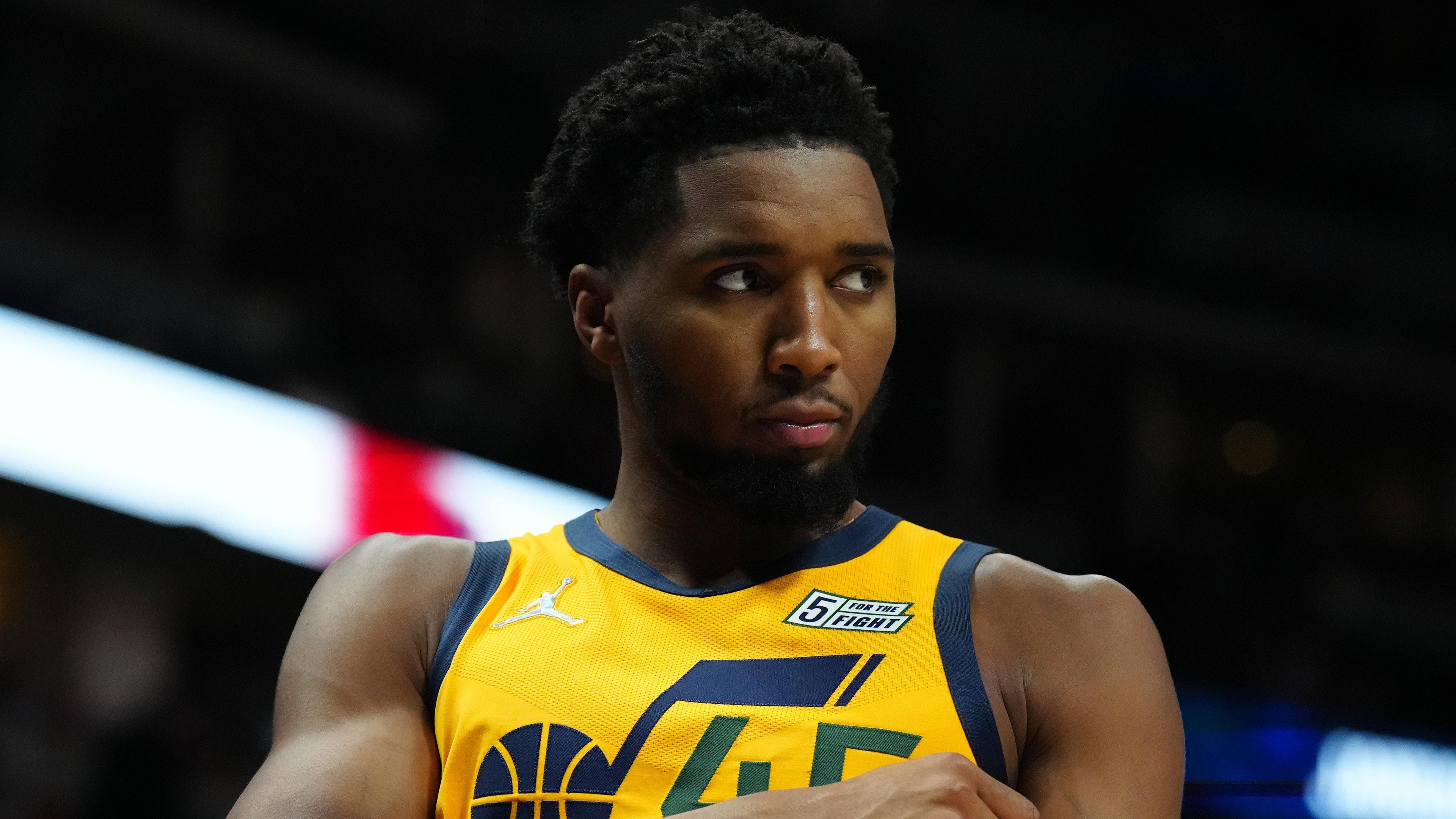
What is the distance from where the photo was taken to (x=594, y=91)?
228 cm

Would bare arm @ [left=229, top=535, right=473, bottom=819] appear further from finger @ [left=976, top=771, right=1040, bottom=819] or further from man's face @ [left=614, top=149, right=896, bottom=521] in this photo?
finger @ [left=976, top=771, right=1040, bottom=819]

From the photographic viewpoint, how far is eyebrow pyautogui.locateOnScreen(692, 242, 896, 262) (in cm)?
195

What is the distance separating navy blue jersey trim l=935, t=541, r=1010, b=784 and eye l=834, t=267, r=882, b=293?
0.39 meters

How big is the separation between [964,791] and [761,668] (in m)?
0.36

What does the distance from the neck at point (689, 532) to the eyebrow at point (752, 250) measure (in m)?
0.35

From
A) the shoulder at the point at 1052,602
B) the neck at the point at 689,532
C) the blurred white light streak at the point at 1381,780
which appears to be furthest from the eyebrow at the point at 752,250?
the blurred white light streak at the point at 1381,780

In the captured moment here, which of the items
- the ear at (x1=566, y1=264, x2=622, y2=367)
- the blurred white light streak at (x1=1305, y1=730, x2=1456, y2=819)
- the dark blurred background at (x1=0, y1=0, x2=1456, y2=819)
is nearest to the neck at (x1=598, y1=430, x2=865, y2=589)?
the ear at (x1=566, y1=264, x2=622, y2=367)

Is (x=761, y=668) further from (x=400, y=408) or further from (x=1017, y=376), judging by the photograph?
(x=1017, y=376)

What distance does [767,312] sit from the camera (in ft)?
6.46

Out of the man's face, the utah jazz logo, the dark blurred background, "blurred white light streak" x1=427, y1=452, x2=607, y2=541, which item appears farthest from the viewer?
the dark blurred background

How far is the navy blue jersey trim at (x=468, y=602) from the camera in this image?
6.71 feet

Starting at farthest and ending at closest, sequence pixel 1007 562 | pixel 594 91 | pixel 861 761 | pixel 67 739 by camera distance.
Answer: pixel 67 739 → pixel 594 91 → pixel 1007 562 → pixel 861 761

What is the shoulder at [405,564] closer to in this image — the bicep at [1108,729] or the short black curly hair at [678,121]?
the short black curly hair at [678,121]

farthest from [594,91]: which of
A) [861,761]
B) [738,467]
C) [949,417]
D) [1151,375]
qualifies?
[1151,375]
